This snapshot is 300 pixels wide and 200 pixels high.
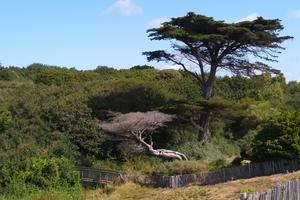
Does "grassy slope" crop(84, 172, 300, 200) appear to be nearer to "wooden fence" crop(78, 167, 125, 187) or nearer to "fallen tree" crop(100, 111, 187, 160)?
"wooden fence" crop(78, 167, 125, 187)

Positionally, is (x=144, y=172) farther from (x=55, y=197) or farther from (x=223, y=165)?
(x=55, y=197)

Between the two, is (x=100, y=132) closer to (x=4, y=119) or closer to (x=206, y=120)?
(x=4, y=119)

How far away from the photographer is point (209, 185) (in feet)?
69.9

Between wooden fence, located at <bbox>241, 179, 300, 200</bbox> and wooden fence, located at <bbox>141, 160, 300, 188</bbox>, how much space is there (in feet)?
26.3

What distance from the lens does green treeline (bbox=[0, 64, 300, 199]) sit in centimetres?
2403

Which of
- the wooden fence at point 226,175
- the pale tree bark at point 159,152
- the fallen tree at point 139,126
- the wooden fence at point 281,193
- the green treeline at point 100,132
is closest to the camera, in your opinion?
the wooden fence at point 281,193

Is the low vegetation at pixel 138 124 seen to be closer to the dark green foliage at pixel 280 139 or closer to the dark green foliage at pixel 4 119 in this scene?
the dark green foliage at pixel 4 119

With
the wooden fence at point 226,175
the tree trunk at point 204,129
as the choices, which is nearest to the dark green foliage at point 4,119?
the wooden fence at point 226,175

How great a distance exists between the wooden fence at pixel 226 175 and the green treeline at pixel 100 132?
517 mm

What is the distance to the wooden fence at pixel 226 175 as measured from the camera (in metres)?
20.3

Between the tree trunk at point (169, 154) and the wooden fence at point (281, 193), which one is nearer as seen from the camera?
the wooden fence at point (281, 193)

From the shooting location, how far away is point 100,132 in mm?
27719

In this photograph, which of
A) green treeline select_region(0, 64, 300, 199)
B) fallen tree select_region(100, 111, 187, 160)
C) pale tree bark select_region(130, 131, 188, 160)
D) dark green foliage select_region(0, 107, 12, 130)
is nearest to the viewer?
green treeline select_region(0, 64, 300, 199)

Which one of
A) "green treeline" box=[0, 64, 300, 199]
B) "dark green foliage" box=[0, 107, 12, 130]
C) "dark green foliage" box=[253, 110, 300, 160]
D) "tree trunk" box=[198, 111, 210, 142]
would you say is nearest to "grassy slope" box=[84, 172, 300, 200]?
"dark green foliage" box=[253, 110, 300, 160]
